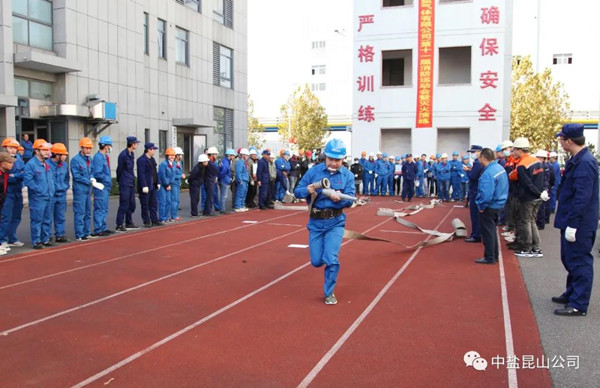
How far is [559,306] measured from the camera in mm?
6418

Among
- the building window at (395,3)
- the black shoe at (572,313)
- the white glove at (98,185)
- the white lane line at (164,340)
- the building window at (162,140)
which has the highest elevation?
the building window at (395,3)

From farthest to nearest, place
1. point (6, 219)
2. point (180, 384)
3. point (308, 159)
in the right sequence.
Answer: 1. point (308, 159)
2. point (6, 219)
3. point (180, 384)

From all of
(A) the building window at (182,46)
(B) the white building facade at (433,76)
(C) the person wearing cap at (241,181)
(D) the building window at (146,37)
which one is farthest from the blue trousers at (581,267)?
(A) the building window at (182,46)

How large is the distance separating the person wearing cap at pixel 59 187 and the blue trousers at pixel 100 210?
2.87ft

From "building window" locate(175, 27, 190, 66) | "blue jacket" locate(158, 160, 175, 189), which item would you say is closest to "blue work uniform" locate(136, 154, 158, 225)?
"blue jacket" locate(158, 160, 175, 189)

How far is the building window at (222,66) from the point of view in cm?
3206

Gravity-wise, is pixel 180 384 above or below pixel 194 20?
below

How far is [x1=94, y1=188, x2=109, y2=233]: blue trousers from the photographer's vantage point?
459 inches

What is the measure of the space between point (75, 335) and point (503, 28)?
2475 centimetres

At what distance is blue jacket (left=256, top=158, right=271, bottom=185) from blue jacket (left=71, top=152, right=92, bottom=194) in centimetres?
739

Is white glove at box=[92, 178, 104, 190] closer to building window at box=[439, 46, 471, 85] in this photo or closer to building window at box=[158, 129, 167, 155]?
building window at box=[158, 129, 167, 155]

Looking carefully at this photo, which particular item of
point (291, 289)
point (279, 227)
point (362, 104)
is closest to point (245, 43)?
point (362, 104)

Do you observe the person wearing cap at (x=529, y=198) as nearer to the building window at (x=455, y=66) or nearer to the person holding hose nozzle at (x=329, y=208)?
the person holding hose nozzle at (x=329, y=208)

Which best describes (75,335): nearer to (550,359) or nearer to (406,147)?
(550,359)
